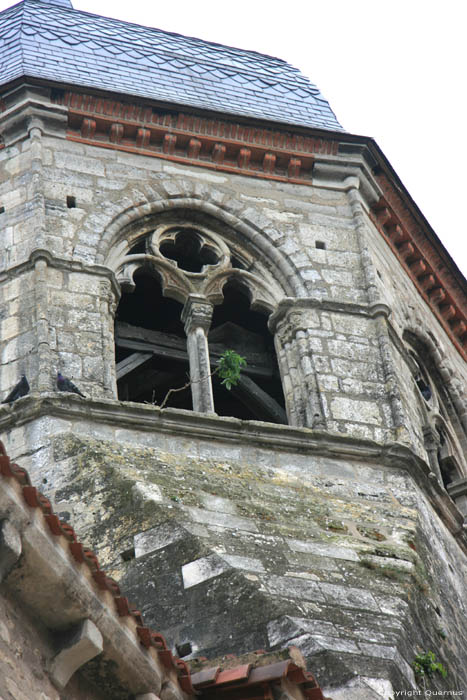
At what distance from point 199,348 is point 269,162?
109 inches

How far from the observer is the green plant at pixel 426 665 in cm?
1051

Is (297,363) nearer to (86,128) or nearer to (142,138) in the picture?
(142,138)

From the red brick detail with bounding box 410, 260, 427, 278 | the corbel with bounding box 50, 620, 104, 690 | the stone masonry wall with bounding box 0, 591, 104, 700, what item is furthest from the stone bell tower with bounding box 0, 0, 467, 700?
the stone masonry wall with bounding box 0, 591, 104, 700

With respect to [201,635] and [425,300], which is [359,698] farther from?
[425,300]

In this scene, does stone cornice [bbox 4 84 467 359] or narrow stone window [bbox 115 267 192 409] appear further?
stone cornice [bbox 4 84 467 359]

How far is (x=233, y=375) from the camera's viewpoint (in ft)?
45.7

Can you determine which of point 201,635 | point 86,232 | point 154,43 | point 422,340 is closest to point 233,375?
point 86,232

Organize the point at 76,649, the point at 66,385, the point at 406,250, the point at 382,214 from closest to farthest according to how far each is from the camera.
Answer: the point at 76,649 < the point at 66,385 < the point at 382,214 < the point at 406,250

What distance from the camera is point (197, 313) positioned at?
14.3 meters

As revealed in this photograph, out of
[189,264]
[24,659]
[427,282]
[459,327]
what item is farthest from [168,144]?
[24,659]

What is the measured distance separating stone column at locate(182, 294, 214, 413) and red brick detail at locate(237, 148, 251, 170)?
6.62 ft

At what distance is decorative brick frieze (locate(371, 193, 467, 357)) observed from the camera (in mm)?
16766

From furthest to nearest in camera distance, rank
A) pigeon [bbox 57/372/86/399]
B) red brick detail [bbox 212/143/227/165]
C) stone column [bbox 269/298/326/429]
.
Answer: red brick detail [bbox 212/143/227/165], stone column [bbox 269/298/326/429], pigeon [bbox 57/372/86/399]

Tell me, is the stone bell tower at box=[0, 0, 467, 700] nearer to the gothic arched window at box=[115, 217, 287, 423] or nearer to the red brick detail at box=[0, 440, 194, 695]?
the gothic arched window at box=[115, 217, 287, 423]
